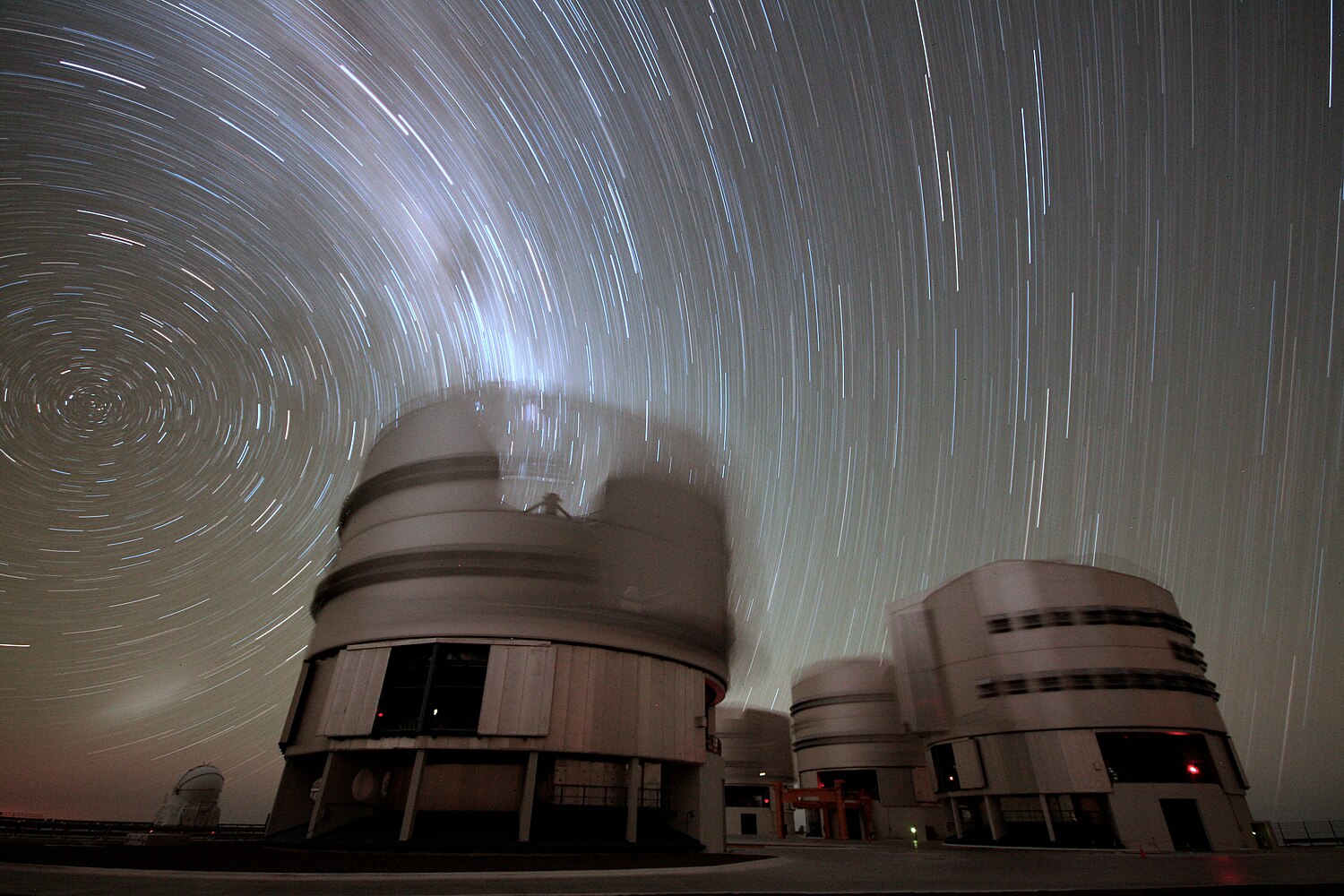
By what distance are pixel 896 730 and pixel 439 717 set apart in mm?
41859

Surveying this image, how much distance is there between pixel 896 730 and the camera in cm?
5178

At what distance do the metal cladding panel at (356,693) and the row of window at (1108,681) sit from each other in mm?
33114

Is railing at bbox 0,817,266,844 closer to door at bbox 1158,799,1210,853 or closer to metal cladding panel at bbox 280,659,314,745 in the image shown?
metal cladding panel at bbox 280,659,314,745

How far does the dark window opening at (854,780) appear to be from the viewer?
5112 cm

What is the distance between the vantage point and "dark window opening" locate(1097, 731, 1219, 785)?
32.0m

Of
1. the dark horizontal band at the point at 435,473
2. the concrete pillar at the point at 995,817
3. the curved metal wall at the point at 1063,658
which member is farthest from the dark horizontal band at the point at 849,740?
the dark horizontal band at the point at 435,473

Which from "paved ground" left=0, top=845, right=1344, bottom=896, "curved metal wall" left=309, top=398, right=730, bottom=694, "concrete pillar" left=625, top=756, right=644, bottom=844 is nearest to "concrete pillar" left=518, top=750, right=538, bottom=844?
"concrete pillar" left=625, top=756, right=644, bottom=844

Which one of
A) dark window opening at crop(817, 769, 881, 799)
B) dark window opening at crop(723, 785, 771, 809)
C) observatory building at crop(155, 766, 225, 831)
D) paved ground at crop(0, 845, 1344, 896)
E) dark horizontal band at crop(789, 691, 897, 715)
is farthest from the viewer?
dark window opening at crop(723, 785, 771, 809)

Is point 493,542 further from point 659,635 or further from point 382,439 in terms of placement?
point 382,439

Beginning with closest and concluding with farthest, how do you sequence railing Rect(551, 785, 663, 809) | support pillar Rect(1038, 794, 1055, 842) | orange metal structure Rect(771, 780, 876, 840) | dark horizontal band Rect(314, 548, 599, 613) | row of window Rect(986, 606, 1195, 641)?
railing Rect(551, 785, 663, 809) < dark horizontal band Rect(314, 548, 599, 613) < support pillar Rect(1038, 794, 1055, 842) < row of window Rect(986, 606, 1195, 641) < orange metal structure Rect(771, 780, 876, 840)

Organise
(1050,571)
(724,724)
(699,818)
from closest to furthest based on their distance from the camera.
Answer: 1. (699,818)
2. (1050,571)
3. (724,724)

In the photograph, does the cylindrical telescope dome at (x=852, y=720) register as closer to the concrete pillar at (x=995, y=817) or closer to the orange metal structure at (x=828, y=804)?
the orange metal structure at (x=828, y=804)

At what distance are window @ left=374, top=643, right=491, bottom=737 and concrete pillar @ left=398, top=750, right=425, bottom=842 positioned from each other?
109 centimetres

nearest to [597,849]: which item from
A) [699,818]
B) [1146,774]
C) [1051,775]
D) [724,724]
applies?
[699,818]
